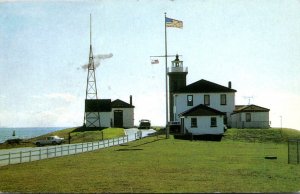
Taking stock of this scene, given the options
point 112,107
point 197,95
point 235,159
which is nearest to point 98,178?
point 235,159

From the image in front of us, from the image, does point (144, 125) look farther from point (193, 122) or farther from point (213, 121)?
point (213, 121)

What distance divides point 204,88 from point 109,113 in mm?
17414

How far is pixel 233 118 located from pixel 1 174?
42.0 m

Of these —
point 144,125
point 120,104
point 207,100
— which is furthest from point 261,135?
point 120,104

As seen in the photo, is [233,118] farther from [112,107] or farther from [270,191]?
[270,191]

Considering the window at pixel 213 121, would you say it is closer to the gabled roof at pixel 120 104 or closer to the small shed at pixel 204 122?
the small shed at pixel 204 122

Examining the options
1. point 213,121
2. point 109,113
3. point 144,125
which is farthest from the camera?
point 109,113

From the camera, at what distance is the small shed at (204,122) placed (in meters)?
51.2

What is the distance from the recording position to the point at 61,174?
2036cm

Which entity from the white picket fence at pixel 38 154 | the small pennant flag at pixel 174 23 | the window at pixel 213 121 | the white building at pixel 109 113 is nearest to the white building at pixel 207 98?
the window at pixel 213 121

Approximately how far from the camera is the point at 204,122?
51500 mm

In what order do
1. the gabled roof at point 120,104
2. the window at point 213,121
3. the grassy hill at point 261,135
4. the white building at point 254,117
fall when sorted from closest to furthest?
the grassy hill at point 261,135, the window at point 213,121, the white building at point 254,117, the gabled roof at point 120,104

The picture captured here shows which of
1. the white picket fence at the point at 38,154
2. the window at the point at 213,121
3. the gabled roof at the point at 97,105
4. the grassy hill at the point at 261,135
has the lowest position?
the white picket fence at the point at 38,154

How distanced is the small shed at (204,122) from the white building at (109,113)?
20.2 metres
